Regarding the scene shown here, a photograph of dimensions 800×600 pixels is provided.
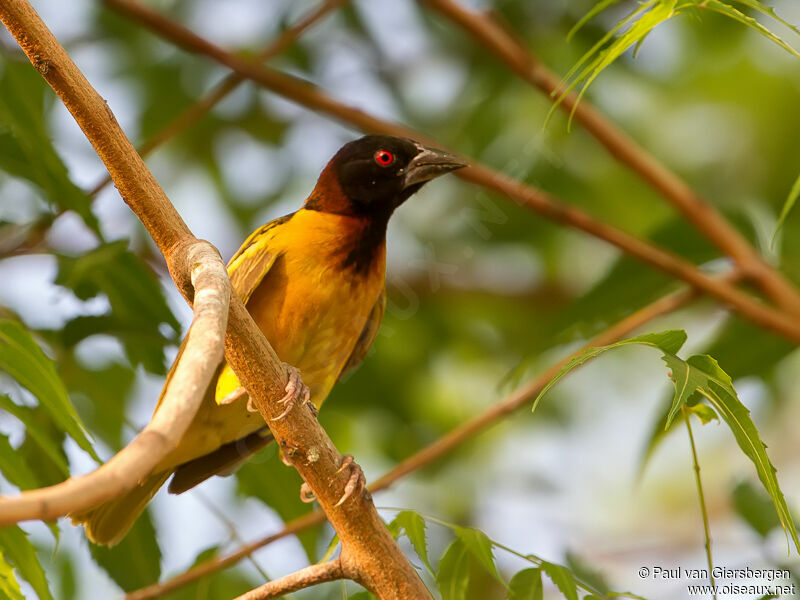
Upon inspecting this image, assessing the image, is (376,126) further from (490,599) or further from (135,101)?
(490,599)

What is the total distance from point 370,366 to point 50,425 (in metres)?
2.25

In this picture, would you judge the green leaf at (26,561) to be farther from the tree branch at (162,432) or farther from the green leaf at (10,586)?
the tree branch at (162,432)

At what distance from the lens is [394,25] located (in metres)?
5.73

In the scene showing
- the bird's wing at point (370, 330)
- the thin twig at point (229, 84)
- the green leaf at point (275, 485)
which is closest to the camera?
the green leaf at point (275, 485)

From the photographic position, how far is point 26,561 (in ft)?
7.54

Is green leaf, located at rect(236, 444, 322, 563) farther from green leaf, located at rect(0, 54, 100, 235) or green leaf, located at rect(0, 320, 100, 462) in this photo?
green leaf, located at rect(0, 320, 100, 462)

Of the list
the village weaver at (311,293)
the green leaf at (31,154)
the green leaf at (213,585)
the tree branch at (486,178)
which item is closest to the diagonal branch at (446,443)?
the green leaf at (213,585)

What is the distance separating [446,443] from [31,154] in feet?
5.82

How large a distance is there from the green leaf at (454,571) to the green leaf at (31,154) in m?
1.65

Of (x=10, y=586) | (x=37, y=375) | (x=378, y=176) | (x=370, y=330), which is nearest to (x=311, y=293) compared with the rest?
(x=370, y=330)

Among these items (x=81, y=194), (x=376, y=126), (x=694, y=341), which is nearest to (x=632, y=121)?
(x=694, y=341)

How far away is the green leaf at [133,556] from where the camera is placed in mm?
3377

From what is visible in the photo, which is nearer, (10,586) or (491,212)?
(10,586)

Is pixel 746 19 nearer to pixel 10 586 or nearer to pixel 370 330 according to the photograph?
pixel 10 586
